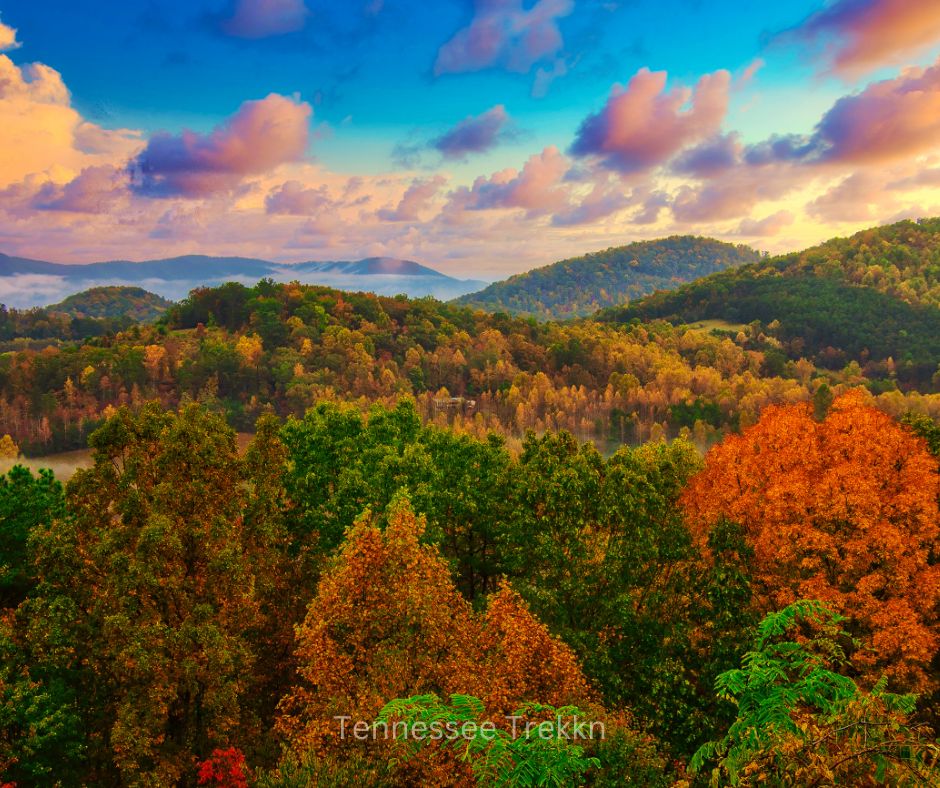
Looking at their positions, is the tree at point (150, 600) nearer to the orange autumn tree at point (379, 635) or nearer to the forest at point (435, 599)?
the forest at point (435, 599)

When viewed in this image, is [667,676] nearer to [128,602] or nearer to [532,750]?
[532,750]

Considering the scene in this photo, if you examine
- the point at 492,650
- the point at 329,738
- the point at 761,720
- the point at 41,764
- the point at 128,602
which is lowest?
the point at 41,764

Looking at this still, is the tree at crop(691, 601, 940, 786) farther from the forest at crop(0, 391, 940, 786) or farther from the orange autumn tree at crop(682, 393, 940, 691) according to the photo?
the orange autumn tree at crop(682, 393, 940, 691)

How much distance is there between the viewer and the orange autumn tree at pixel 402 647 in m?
18.9

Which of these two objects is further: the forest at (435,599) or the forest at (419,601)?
the forest at (419,601)

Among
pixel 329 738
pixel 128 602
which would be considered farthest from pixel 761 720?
pixel 128 602

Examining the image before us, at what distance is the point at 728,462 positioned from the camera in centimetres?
3177

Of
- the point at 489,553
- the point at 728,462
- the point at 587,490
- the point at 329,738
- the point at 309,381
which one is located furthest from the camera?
the point at 309,381

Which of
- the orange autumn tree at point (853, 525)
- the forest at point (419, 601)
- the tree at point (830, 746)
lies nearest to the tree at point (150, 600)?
the forest at point (419, 601)

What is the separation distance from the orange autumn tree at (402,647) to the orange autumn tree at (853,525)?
1079 centimetres

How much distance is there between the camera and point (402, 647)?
1961 centimetres

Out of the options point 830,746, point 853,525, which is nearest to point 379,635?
point 830,746

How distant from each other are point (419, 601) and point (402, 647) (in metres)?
1.65

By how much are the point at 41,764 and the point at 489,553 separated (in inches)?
818
